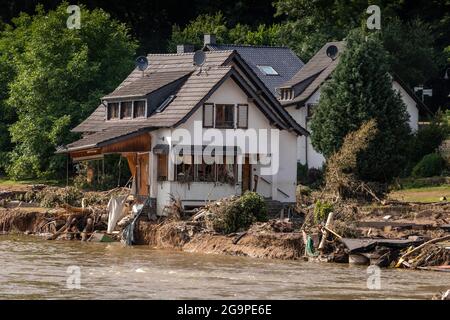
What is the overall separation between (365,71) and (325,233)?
66.7 ft

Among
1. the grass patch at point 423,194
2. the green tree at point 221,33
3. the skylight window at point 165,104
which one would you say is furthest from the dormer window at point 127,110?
the green tree at point 221,33

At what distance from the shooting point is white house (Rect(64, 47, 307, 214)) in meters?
56.9

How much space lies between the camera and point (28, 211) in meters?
58.7

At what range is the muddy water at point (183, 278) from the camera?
126 feet

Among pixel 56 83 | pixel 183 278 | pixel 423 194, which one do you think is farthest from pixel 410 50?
pixel 183 278

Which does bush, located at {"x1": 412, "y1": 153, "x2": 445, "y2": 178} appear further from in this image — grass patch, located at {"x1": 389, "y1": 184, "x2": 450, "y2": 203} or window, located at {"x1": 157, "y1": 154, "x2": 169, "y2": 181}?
window, located at {"x1": 157, "y1": 154, "x2": 169, "y2": 181}

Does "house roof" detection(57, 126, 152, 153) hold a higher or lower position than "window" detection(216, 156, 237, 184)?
higher

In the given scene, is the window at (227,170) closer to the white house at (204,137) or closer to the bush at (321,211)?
the white house at (204,137)

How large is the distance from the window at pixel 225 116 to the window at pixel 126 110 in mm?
4316

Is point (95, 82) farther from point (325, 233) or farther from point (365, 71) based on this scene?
point (325, 233)

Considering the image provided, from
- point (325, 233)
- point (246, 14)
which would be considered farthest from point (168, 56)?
point (246, 14)

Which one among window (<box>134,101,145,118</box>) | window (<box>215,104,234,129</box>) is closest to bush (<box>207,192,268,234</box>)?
window (<box>215,104,234,129</box>)

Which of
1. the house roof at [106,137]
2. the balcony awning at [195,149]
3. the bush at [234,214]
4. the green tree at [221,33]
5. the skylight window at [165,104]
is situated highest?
the green tree at [221,33]

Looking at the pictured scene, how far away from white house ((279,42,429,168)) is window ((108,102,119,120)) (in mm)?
17711
